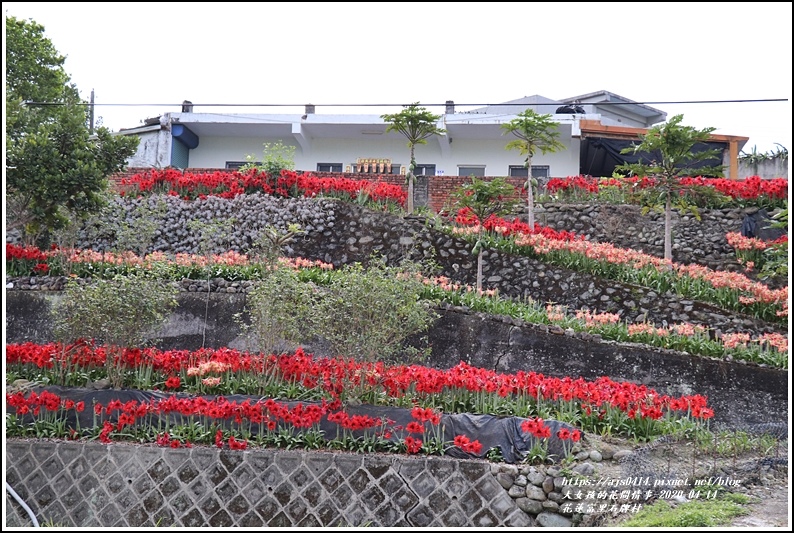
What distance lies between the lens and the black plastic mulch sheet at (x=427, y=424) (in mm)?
7473

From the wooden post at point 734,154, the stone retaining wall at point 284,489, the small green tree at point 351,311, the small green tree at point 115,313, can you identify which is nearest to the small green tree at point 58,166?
the small green tree at point 115,313

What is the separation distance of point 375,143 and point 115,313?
13681 mm

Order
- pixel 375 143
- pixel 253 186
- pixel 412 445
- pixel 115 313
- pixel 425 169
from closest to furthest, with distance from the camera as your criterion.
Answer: pixel 412 445, pixel 115 313, pixel 253 186, pixel 425 169, pixel 375 143

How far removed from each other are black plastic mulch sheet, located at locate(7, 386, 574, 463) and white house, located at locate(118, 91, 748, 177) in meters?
12.1

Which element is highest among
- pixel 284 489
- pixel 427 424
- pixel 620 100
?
pixel 620 100

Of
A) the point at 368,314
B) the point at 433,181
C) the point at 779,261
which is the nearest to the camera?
the point at 368,314

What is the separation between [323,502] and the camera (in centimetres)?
721

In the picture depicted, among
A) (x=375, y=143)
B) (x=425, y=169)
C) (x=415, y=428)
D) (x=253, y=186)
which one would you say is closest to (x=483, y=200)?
(x=253, y=186)

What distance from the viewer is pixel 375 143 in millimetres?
21656

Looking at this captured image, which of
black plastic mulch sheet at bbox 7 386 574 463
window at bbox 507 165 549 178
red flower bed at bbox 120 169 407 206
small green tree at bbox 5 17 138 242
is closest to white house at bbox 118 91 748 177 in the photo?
window at bbox 507 165 549 178

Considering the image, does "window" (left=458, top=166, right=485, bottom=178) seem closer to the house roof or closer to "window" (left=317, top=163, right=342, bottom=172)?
"window" (left=317, top=163, right=342, bottom=172)

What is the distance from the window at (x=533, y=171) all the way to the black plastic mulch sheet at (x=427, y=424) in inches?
534

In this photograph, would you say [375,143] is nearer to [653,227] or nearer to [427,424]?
[653,227]

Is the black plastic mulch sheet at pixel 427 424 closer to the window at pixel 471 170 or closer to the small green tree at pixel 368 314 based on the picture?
the small green tree at pixel 368 314
